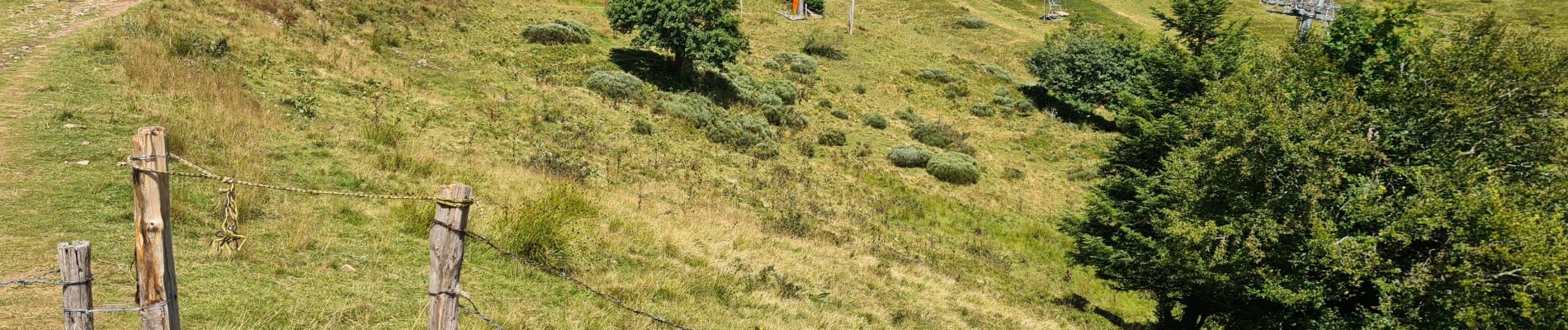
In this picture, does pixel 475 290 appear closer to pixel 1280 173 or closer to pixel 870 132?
pixel 1280 173

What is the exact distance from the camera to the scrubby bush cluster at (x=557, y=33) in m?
35.3

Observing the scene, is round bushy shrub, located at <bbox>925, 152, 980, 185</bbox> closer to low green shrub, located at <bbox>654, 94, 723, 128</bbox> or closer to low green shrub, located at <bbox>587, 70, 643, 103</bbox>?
low green shrub, located at <bbox>654, 94, 723, 128</bbox>

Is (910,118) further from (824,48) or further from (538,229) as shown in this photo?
(538,229)

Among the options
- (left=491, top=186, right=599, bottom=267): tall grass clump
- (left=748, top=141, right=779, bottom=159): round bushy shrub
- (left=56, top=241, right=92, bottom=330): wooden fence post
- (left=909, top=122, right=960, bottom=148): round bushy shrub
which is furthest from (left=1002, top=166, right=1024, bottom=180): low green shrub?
(left=56, top=241, right=92, bottom=330): wooden fence post

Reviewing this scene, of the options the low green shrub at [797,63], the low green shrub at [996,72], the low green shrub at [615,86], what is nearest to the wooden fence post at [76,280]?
the low green shrub at [615,86]

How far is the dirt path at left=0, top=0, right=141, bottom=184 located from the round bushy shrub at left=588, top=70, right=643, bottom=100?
553 inches

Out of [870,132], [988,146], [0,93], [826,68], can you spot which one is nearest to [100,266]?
[0,93]

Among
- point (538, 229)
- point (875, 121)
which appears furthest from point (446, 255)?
point (875, 121)

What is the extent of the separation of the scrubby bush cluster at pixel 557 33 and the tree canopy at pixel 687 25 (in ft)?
15.3

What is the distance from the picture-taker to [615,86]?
29453 mm

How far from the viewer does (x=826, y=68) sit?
46.9 m

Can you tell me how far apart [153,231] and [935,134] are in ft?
114

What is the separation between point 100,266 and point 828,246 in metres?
13.0

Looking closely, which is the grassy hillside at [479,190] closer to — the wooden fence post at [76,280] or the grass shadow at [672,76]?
the grass shadow at [672,76]
